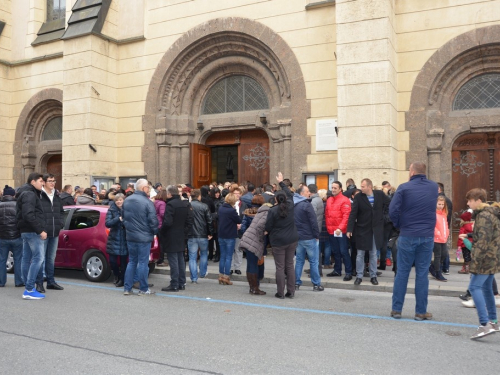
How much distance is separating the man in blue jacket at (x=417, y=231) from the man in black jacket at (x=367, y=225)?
2309mm

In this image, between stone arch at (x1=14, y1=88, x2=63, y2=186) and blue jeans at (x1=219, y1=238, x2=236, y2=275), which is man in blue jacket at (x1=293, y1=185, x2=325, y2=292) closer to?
blue jeans at (x1=219, y1=238, x2=236, y2=275)

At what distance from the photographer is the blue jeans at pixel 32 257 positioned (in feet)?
24.1

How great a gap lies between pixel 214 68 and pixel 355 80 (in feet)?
17.7

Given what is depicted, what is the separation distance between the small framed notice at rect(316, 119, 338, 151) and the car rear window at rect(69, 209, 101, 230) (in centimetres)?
676

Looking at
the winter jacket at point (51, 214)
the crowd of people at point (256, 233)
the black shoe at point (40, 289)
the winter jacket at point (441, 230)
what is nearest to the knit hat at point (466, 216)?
the crowd of people at point (256, 233)

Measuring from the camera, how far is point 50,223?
7.89 meters

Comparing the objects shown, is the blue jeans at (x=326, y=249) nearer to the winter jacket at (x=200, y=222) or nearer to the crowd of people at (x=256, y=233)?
the crowd of people at (x=256, y=233)

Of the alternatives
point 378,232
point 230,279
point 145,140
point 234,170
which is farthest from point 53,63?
point 378,232

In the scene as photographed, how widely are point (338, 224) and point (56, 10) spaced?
1498 cm

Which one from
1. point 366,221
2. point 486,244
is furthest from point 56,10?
point 486,244

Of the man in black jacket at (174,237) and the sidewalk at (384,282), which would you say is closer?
the sidewalk at (384,282)

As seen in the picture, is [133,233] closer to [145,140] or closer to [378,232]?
[378,232]

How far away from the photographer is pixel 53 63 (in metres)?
17.8

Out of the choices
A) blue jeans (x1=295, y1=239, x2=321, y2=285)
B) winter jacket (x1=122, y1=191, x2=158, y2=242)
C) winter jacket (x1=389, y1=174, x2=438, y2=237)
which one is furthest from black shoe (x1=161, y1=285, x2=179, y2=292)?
winter jacket (x1=389, y1=174, x2=438, y2=237)
